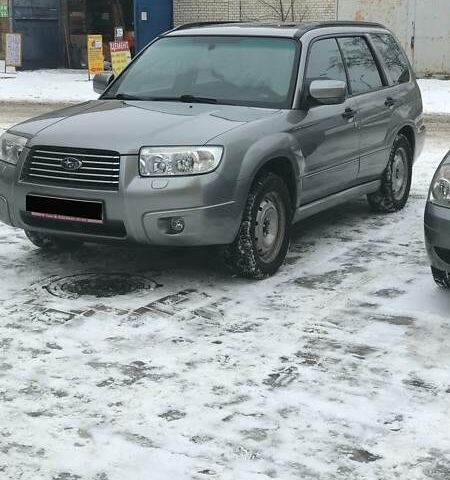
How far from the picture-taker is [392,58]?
8.02 m

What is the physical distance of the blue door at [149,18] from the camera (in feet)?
79.5

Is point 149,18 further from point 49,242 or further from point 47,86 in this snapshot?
point 49,242

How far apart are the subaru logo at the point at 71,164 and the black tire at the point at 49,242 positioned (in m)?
1.09

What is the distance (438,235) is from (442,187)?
13.2 inches

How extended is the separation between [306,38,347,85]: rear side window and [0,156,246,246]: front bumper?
1474 millimetres

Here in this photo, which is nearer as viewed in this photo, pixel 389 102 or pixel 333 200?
pixel 333 200

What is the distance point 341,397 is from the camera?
4.02 metres

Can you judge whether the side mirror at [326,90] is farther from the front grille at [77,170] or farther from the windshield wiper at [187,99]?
the front grille at [77,170]

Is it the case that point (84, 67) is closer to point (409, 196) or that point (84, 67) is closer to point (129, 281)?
point (409, 196)

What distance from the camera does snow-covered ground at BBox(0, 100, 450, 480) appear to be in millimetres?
3465

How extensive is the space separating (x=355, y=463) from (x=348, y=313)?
1.85 meters

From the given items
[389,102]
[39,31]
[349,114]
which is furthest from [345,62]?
[39,31]

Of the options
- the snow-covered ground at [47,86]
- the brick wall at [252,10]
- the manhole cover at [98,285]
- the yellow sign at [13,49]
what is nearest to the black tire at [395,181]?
the manhole cover at [98,285]

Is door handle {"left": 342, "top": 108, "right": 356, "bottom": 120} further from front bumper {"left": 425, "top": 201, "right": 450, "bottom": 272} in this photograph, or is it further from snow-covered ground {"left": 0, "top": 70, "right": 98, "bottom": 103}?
snow-covered ground {"left": 0, "top": 70, "right": 98, "bottom": 103}
